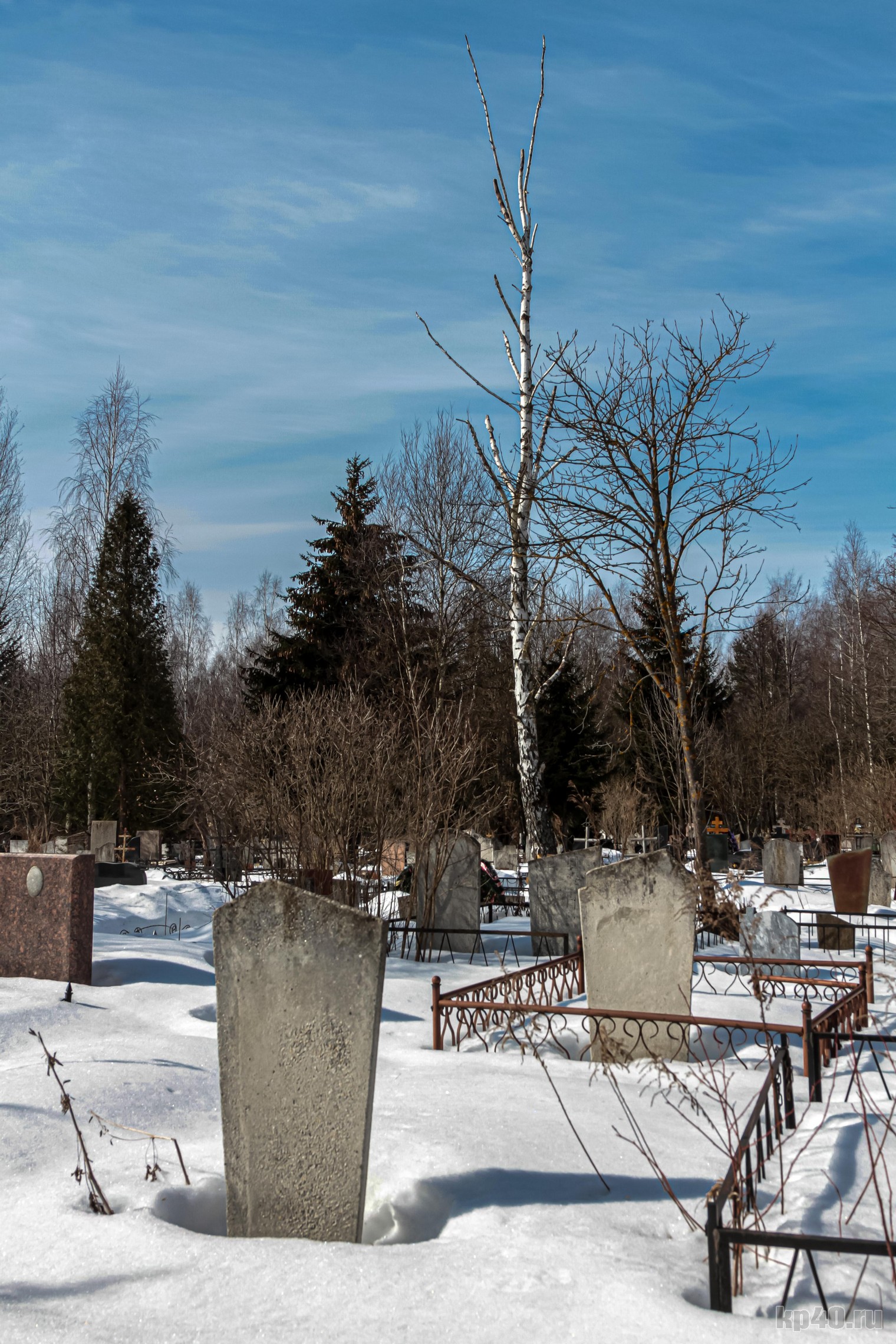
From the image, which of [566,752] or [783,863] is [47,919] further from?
[566,752]

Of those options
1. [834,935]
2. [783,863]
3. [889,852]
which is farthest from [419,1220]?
[889,852]

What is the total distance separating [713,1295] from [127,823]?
2836 cm

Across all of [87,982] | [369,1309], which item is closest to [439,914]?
[87,982]

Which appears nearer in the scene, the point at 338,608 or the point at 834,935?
the point at 834,935

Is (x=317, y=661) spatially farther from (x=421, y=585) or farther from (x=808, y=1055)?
(x=808, y=1055)

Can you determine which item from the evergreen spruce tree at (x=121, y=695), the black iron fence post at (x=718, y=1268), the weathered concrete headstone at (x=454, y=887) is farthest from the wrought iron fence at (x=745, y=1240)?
the evergreen spruce tree at (x=121, y=695)

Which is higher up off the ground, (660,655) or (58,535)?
(58,535)

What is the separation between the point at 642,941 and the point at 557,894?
4.89m

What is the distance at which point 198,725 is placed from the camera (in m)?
43.0

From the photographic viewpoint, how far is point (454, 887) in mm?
11961

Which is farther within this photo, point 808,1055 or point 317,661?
point 317,661

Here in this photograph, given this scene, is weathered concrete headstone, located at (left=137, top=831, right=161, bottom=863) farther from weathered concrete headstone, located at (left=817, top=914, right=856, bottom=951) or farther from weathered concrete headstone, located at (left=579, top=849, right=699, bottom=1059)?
weathered concrete headstone, located at (left=579, top=849, right=699, bottom=1059)

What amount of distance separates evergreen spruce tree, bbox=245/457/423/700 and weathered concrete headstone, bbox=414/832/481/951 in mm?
14390

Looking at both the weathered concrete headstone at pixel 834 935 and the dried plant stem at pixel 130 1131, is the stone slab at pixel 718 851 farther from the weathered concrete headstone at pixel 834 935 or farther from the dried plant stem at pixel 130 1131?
the dried plant stem at pixel 130 1131
